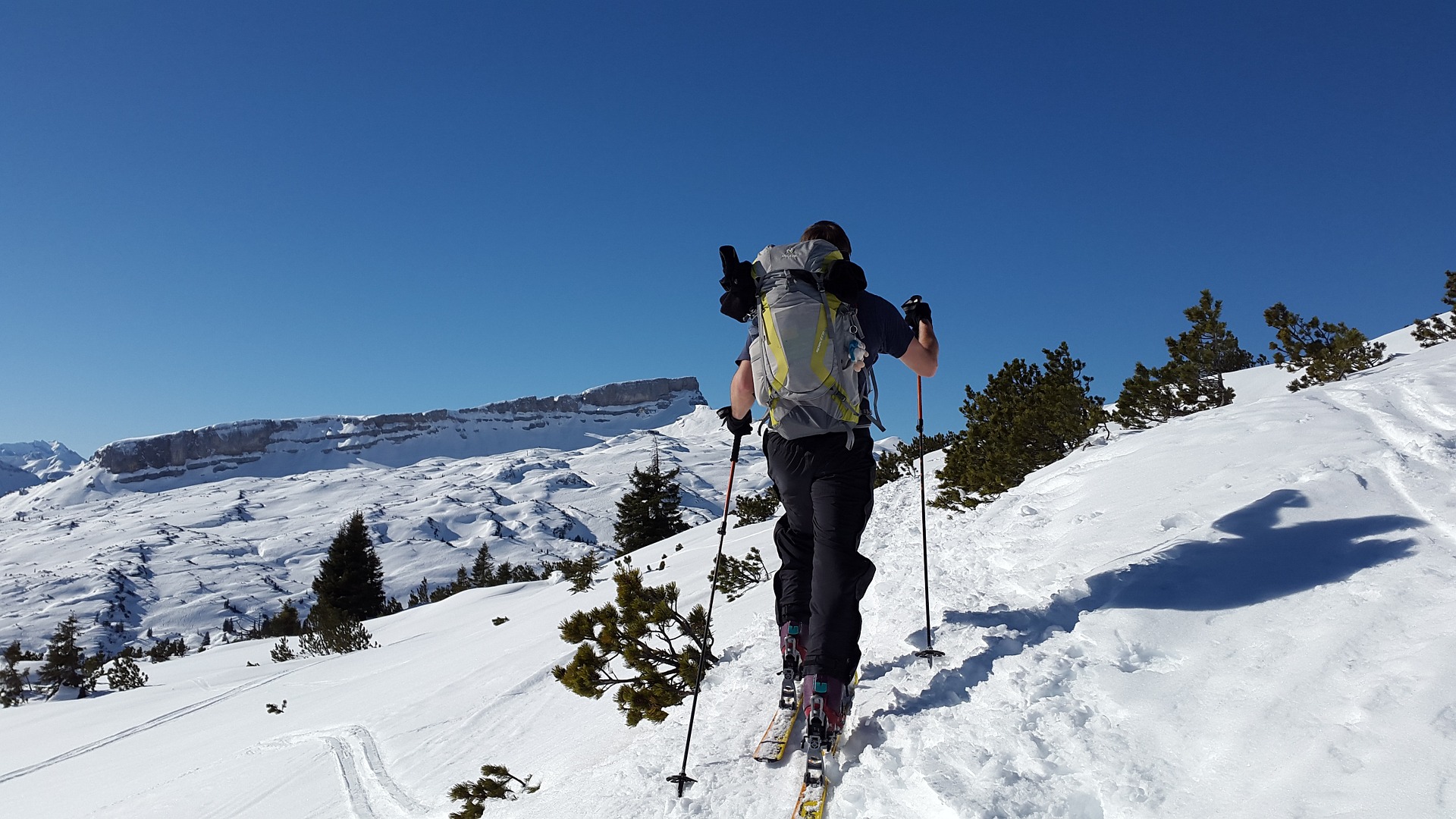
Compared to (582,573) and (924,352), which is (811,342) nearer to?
(924,352)

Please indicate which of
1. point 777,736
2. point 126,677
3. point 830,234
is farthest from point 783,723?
point 126,677

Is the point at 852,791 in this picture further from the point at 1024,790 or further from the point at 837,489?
the point at 837,489

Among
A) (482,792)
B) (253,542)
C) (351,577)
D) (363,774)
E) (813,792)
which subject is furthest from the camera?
(253,542)

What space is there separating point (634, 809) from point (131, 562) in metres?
154

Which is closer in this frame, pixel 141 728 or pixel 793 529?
pixel 793 529

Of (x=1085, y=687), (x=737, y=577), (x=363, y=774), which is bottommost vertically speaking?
(x=363, y=774)

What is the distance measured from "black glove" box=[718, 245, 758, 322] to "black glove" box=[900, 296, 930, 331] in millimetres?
738

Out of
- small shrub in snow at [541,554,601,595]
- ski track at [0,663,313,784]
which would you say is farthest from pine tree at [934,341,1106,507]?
ski track at [0,663,313,784]

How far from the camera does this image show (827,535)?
117 inches

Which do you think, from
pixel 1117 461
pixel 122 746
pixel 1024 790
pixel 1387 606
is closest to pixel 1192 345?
pixel 1117 461

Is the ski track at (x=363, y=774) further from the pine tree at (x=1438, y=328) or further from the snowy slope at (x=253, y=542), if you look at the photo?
the snowy slope at (x=253, y=542)

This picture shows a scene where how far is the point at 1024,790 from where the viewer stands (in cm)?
199

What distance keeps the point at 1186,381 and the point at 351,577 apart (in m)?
31.3

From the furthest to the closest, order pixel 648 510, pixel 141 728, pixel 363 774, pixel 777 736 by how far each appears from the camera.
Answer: pixel 648 510 < pixel 141 728 < pixel 363 774 < pixel 777 736
